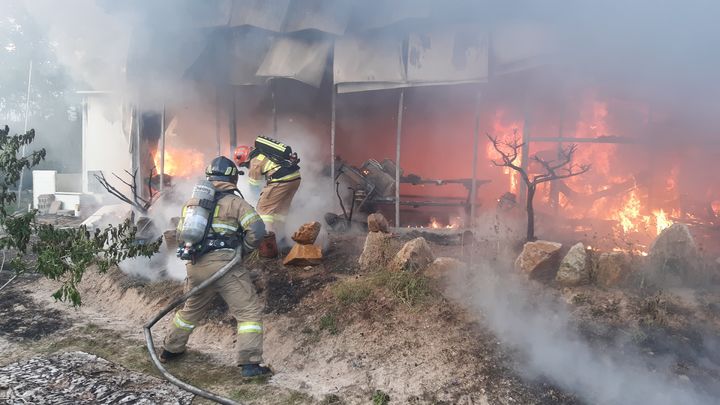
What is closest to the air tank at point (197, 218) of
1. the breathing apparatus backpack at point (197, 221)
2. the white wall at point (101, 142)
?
the breathing apparatus backpack at point (197, 221)

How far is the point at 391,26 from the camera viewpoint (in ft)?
25.3

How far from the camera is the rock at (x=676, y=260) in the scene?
5.03 metres

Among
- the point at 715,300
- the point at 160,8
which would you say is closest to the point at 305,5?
the point at 160,8

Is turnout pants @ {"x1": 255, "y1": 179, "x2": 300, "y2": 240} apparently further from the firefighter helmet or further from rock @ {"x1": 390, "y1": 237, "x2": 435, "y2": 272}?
rock @ {"x1": 390, "y1": 237, "x2": 435, "y2": 272}

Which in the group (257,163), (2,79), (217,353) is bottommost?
(217,353)

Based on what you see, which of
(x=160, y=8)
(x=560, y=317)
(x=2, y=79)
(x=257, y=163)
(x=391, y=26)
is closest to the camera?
(x=560, y=317)

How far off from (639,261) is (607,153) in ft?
13.7

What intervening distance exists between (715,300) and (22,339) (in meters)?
7.26

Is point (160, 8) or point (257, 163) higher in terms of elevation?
point (160, 8)

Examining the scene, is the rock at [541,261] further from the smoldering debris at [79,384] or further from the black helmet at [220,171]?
the smoldering debris at [79,384]

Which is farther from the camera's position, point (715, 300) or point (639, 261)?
point (639, 261)

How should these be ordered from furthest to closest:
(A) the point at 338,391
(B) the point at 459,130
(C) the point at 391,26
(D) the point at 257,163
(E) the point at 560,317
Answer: (B) the point at 459,130
(C) the point at 391,26
(D) the point at 257,163
(E) the point at 560,317
(A) the point at 338,391

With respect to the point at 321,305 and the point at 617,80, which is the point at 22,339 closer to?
the point at 321,305

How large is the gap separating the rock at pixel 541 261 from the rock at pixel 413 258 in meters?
1.10
